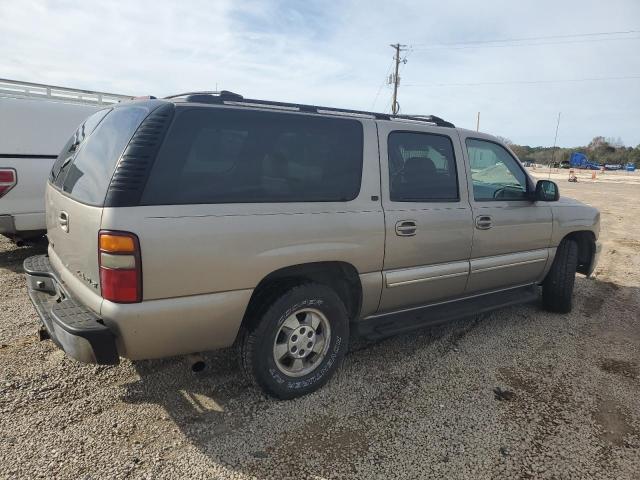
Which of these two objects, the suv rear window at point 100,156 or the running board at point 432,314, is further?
the running board at point 432,314

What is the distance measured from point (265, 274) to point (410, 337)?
1962mm

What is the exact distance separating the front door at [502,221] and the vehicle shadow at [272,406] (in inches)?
31.8

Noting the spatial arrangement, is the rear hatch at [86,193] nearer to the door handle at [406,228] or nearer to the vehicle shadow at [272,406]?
the vehicle shadow at [272,406]

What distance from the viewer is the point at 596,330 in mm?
4566

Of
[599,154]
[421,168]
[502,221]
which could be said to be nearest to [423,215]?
[421,168]

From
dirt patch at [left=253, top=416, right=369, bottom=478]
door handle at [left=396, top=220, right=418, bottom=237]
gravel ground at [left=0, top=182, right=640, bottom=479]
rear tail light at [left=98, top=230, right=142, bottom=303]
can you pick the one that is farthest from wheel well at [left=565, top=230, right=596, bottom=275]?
rear tail light at [left=98, top=230, right=142, bottom=303]

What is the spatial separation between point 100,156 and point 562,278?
14.7 feet

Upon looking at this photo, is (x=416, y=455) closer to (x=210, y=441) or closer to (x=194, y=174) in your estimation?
(x=210, y=441)

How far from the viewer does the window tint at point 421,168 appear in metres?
3.39

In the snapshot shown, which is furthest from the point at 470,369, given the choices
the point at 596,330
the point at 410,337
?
the point at 596,330

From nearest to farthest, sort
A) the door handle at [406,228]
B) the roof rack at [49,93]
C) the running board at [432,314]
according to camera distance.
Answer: the door handle at [406,228]
the running board at [432,314]
the roof rack at [49,93]

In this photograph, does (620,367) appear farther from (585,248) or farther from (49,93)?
(49,93)

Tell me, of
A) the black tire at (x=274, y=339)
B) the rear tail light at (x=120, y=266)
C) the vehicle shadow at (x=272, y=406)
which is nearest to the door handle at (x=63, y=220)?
the rear tail light at (x=120, y=266)

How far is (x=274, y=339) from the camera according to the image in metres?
2.88
